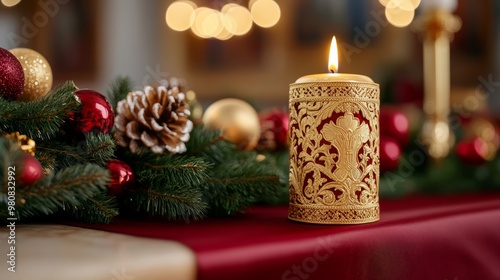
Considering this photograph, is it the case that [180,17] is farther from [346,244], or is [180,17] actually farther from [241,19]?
[346,244]

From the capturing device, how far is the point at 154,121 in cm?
63

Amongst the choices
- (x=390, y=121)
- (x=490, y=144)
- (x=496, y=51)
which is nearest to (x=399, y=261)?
(x=390, y=121)

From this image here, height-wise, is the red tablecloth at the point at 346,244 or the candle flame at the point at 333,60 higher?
Result: the candle flame at the point at 333,60

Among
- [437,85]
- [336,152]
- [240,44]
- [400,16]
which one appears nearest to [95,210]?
[336,152]

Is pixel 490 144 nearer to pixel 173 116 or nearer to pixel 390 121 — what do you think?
pixel 390 121

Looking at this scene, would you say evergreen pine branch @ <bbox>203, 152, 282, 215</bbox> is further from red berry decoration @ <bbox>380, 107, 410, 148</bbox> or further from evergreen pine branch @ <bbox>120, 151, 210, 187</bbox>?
red berry decoration @ <bbox>380, 107, 410, 148</bbox>

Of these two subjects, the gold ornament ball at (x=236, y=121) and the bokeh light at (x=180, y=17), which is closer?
the gold ornament ball at (x=236, y=121)

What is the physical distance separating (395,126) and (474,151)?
0.16 metres

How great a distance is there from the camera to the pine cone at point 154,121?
0.63 metres

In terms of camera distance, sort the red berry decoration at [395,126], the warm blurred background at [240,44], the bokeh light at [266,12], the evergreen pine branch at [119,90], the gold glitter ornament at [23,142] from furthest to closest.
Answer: the bokeh light at [266,12], the warm blurred background at [240,44], the red berry decoration at [395,126], the evergreen pine branch at [119,90], the gold glitter ornament at [23,142]

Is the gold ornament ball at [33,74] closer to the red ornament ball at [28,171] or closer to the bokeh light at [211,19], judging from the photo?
the red ornament ball at [28,171]

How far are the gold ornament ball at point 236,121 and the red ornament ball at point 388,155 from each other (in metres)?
0.21

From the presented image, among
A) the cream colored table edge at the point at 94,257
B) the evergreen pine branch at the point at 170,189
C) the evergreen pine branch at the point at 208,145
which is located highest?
the evergreen pine branch at the point at 208,145

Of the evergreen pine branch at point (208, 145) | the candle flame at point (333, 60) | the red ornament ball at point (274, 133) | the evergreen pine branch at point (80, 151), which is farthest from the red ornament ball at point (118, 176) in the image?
the red ornament ball at point (274, 133)
